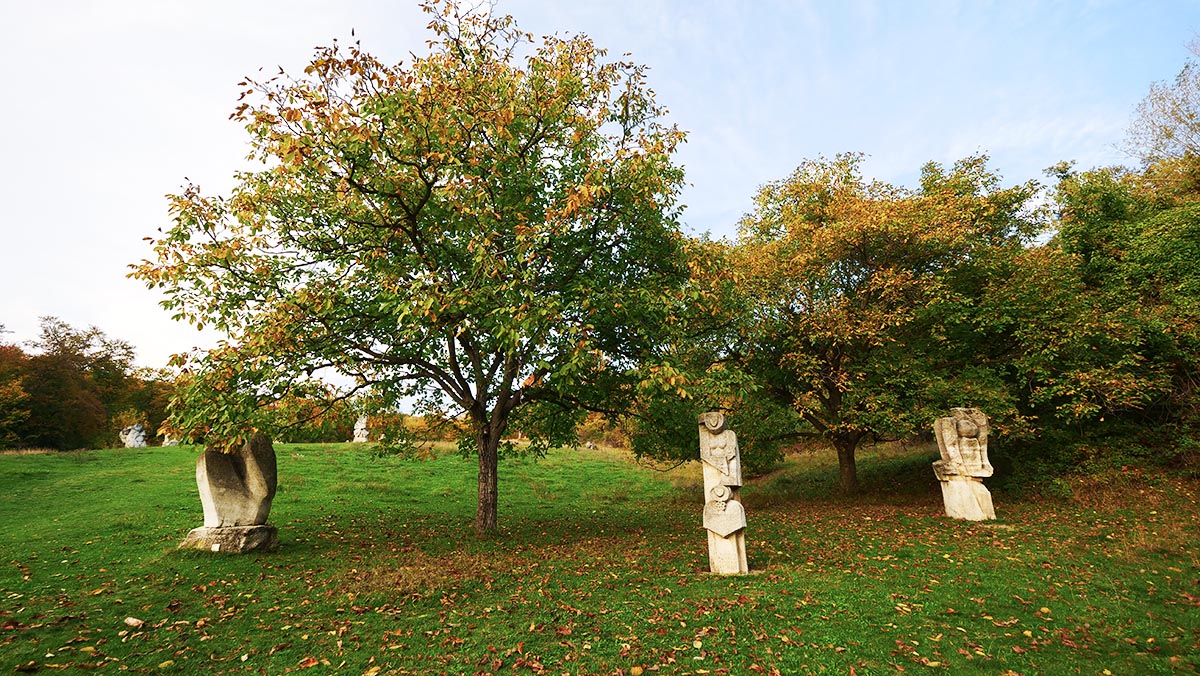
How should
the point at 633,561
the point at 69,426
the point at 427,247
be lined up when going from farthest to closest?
the point at 69,426 → the point at 427,247 → the point at 633,561

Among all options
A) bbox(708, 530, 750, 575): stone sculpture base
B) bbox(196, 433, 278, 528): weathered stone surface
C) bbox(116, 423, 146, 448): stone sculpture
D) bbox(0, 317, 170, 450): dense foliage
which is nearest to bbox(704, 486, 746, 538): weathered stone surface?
bbox(708, 530, 750, 575): stone sculpture base

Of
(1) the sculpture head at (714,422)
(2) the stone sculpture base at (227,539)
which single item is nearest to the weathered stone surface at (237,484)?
(2) the stone sculpture base at (227,539)

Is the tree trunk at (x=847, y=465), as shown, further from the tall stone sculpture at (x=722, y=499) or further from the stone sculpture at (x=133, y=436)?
the stone sculpture at (x=133, y=436)

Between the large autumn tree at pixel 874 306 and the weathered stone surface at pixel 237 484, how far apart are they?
13.6 meters

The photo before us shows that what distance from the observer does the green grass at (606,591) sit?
6.28 m

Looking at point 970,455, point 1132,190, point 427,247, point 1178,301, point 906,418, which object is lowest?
point 970,455

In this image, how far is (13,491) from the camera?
1653 centimetres

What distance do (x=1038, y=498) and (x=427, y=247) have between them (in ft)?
65.0

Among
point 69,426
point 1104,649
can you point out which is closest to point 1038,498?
point 1104,649

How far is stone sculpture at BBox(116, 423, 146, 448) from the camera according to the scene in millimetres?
33906

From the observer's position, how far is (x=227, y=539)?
34.9ft

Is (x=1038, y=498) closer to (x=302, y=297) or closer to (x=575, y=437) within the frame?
(x=575, y=437)

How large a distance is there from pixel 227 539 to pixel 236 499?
2.91 ft

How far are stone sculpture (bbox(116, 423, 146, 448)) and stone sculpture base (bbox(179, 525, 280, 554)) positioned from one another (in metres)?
32.2
